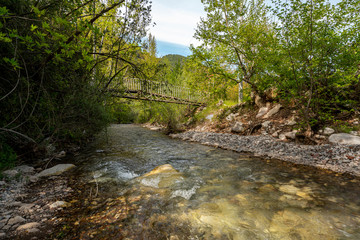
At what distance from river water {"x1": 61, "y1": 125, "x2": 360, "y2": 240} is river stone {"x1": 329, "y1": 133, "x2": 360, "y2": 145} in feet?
7.77

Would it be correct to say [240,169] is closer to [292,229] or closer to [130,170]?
[292,229]

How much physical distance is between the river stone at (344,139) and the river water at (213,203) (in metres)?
2.37

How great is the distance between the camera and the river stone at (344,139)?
5.58 meters

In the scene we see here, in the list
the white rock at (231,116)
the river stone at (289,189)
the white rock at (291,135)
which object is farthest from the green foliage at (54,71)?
the white rock at (231,116)

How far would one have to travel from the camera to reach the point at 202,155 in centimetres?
661

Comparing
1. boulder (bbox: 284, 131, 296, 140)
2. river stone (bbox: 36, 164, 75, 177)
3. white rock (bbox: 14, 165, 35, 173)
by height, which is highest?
boulder (bbox: 284, 131, 296, 140)

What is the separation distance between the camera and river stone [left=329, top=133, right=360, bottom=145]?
5582mm

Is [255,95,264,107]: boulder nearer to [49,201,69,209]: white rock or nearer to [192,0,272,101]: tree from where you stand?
[192,0,272,101]: tree

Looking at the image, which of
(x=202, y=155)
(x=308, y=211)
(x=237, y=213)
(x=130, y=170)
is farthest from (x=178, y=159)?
(x=308, y=211)

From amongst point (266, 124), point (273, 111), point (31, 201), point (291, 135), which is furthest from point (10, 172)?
point (273, 111)

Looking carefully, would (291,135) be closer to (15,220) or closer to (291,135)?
(291,135)

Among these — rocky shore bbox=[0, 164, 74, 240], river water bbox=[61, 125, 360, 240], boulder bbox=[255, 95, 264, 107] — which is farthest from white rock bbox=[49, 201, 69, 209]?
boulder bbox=[255, 95, 264, 107]

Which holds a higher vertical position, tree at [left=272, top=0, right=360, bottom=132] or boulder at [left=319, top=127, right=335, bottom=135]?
tree at [left=272, top=0, right=360, bottom=132]

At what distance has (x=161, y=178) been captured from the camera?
160 inches
